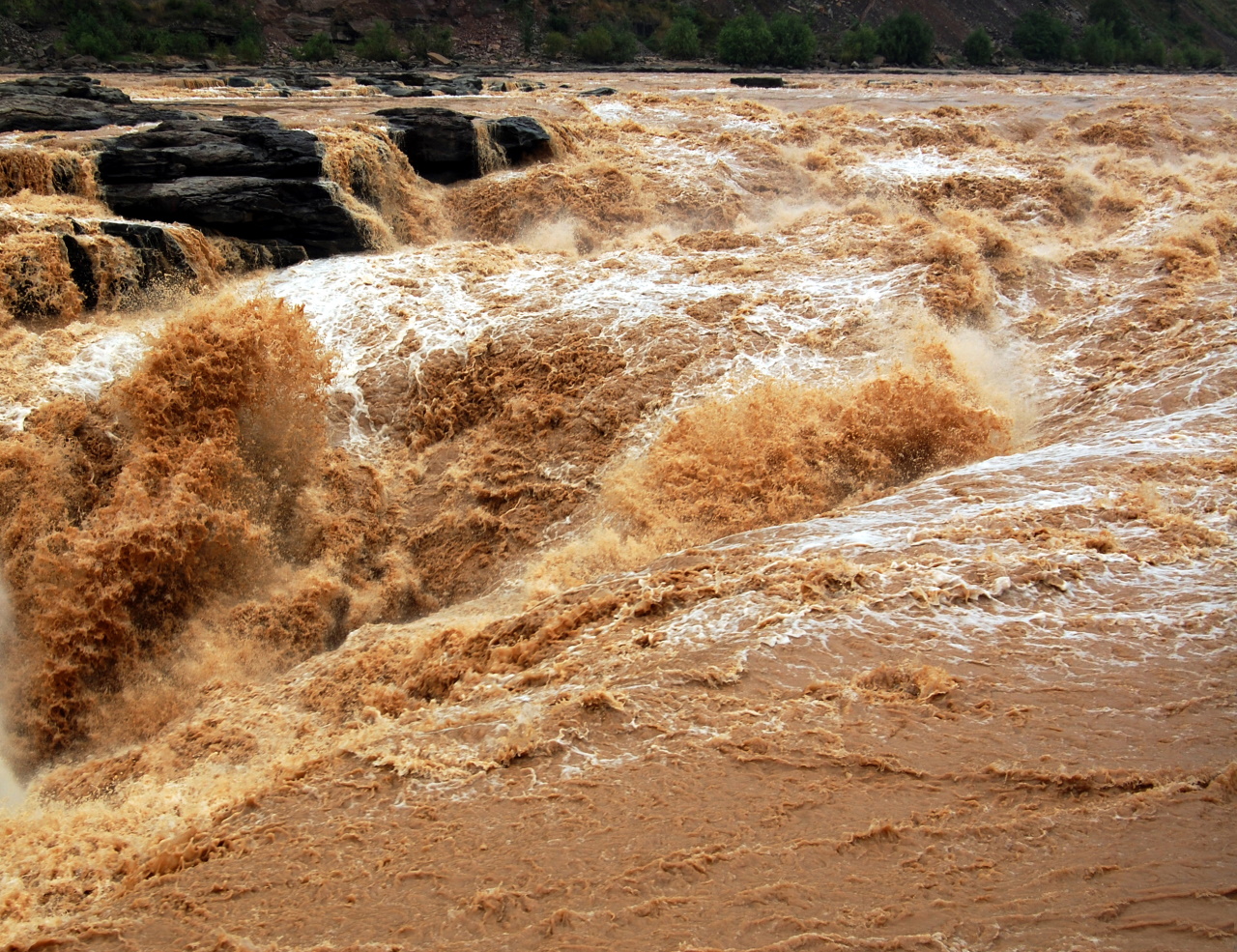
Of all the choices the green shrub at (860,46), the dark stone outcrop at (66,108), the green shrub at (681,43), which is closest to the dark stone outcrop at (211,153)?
the dark stone outcrop at (66,108)

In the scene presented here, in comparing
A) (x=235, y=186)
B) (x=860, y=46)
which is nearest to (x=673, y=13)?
(x=860, y=46)

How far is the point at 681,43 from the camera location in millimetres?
31812

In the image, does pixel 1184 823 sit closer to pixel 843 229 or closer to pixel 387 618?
pixel 387 618

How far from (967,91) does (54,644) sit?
69.0 ft

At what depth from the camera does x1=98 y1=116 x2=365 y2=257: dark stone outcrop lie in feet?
33.5

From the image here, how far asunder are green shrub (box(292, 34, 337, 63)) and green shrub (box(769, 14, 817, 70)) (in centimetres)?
1388

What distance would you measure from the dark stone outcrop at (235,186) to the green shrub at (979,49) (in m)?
30.9

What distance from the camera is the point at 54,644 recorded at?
6.12m

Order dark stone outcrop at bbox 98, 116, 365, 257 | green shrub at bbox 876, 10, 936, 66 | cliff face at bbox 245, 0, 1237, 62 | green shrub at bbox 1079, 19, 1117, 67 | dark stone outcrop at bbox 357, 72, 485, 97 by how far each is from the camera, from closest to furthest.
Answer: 1. dark stone outcrop at bbox 98, 116, 365, 257
2. dark stone outcrop at bbox 357, 72, 485, 97
3. cliff face at bbox 245, 0, 1237, 62
4. green shrub at bbox 876, 10, 936, 66
5. green shrub at bbox 1079, 19, 1117, 67

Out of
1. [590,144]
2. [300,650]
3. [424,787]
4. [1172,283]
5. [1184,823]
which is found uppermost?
[590,144]

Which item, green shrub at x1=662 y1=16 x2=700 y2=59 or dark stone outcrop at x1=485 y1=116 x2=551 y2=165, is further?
green shrub at x1=662 y1=16 x2=700 y2=59

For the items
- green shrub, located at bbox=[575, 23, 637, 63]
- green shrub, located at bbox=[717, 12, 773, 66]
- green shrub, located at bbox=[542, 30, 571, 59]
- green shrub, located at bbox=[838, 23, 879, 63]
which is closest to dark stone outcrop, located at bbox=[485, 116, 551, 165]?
green shrub, located at bbox=[575, 23, 637, 63]

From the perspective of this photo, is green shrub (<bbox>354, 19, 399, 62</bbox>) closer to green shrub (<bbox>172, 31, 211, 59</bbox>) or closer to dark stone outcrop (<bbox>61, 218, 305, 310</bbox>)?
green shrub (<bbox>172, 31, 211, 59</bbox>)

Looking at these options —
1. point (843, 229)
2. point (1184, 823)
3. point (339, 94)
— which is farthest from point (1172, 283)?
point (339, 94)
